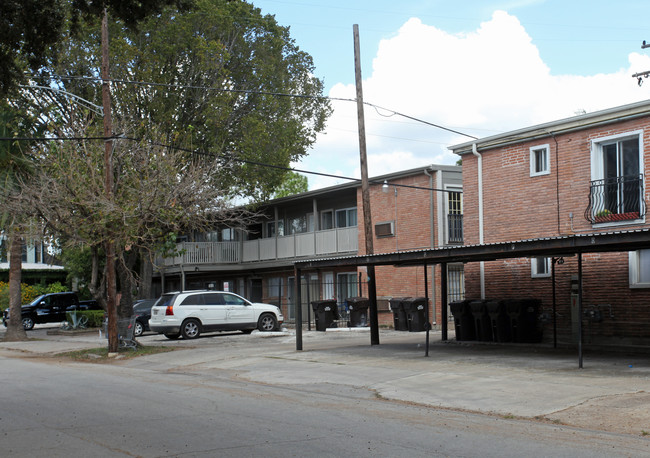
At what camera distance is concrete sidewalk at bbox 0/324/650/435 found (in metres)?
10.1

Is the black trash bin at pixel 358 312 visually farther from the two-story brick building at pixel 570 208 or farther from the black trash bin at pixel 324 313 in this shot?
the two-story brick building at pixel 570 208

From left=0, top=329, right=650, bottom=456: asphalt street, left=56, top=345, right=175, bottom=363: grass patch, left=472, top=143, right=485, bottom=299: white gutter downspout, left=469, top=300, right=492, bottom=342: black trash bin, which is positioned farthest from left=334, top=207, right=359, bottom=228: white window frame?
left=0, top=329, right=650, bottom=456: asphalt street

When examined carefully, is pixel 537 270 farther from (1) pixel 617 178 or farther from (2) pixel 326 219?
(2) pixel 326 219

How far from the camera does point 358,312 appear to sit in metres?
27.2

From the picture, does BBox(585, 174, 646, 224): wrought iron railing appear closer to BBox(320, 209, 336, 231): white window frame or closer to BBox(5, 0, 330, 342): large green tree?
BBox(5, 0, 330, 342): large green tree

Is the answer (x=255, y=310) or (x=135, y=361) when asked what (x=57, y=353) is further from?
(x=255, y=310)

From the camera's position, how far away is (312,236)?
3356 cm

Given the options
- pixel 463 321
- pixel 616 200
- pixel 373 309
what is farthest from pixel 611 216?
pixel 373 309

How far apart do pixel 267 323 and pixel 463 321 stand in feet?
27.3

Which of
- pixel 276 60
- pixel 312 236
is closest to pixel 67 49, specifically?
pixel 276 60

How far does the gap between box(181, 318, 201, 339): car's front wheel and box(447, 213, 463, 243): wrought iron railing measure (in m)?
9.79

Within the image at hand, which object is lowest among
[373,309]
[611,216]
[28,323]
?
[28,323]

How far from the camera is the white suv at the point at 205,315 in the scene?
80.2ft

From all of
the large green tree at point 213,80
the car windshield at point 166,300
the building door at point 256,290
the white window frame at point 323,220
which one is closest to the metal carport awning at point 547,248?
the car windshield at point 166,300
